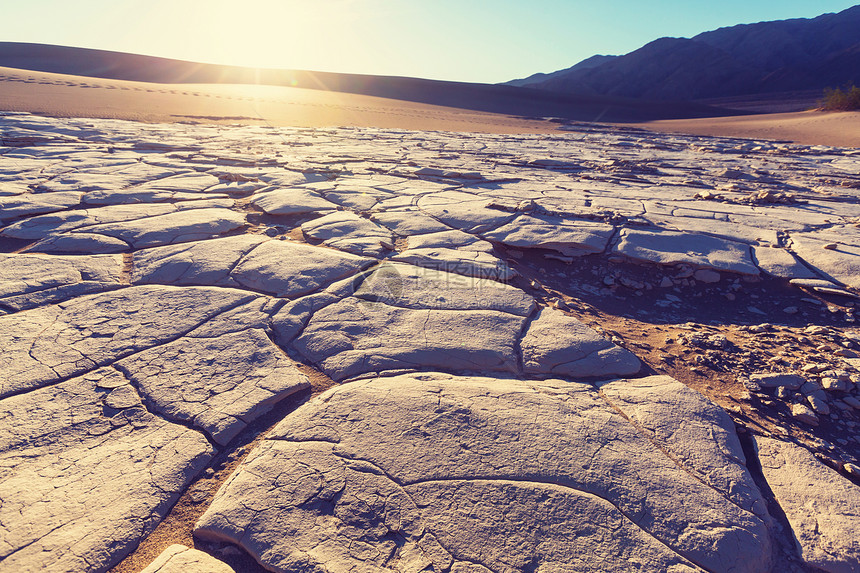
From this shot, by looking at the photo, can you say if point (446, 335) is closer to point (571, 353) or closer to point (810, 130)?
point (571, 353)

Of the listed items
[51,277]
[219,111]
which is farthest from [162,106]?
[51,277]

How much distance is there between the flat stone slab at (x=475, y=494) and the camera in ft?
2.98

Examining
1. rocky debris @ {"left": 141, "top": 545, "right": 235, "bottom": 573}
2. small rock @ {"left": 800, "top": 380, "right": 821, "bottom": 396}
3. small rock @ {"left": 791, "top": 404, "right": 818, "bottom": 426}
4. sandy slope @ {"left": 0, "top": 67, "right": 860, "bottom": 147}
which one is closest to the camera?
rocky debris @ {"left": 141, "top": 545, "right": 235, "bottom": 573}

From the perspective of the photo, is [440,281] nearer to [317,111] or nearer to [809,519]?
[809,519]

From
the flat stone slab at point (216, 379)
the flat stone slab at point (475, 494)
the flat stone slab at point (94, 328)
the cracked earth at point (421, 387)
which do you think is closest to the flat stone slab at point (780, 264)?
the cracked earth at point (421, 387)

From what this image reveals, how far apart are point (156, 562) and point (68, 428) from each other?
1.86 feet

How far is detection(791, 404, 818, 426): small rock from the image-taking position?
137cm

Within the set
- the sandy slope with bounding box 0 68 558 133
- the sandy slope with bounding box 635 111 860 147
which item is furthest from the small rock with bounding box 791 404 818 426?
the sandy slope with bounding box 635 111 860 147

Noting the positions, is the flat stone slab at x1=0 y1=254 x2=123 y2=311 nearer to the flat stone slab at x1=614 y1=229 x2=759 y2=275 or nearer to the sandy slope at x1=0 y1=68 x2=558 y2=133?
the flat stone slab at x1=614 y1=229 x2=759 y2=275

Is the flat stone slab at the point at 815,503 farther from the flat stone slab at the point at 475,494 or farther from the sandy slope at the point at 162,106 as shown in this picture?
the sandy slope at the point at 162,106

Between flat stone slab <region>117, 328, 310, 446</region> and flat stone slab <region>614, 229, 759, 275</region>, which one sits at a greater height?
flat stone slab <region>614, 229, 759, 275</region>

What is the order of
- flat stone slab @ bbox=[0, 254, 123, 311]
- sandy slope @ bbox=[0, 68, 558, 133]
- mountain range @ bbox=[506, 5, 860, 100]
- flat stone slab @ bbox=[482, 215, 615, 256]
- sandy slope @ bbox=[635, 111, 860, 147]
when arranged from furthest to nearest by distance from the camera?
mountain range @ bbox=[506, 5, 860, 100], sandy slope @ bbox=[635, 111, 860, 147], sandy slope @ bbox=[0, 68, 558, 133], flat stone slab @ bbox=[482, 215, 615, 256], flat stone slab @ bbox=[0, 254, 123, 311]

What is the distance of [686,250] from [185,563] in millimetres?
2754

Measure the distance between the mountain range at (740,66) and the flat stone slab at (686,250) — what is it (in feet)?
168
